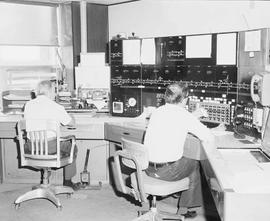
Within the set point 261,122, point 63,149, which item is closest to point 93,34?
point 63,149

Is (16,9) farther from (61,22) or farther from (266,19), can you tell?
(266,19)

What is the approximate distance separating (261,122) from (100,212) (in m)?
1.63

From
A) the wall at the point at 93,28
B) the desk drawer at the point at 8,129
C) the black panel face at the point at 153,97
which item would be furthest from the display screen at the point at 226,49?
the desk drawer at the point at 8,129

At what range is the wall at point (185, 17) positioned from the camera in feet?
12.8

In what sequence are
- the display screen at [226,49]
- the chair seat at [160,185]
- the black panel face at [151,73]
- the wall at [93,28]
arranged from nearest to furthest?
the chair seat at [160,185] < the display screen at [226,49] < the black panel face at [151,73] < the wall at [93,28]

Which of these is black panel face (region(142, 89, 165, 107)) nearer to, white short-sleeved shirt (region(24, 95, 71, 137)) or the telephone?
white short-sleeved shirt (region(24, 95, 71, 137))

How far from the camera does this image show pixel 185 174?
127 inches

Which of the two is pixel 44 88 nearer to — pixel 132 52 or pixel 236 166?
pixel 132 52

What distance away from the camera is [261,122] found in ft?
10.5

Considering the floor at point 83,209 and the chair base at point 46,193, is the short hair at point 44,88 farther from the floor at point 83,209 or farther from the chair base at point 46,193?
the floor at point 83,209

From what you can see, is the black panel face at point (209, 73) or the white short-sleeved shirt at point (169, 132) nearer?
the white short-sleeved shirt at point (169, 132)

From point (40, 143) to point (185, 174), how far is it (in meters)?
1.35

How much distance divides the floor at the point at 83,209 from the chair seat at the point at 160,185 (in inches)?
24.6

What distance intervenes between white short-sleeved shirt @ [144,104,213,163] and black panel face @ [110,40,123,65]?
152cm
